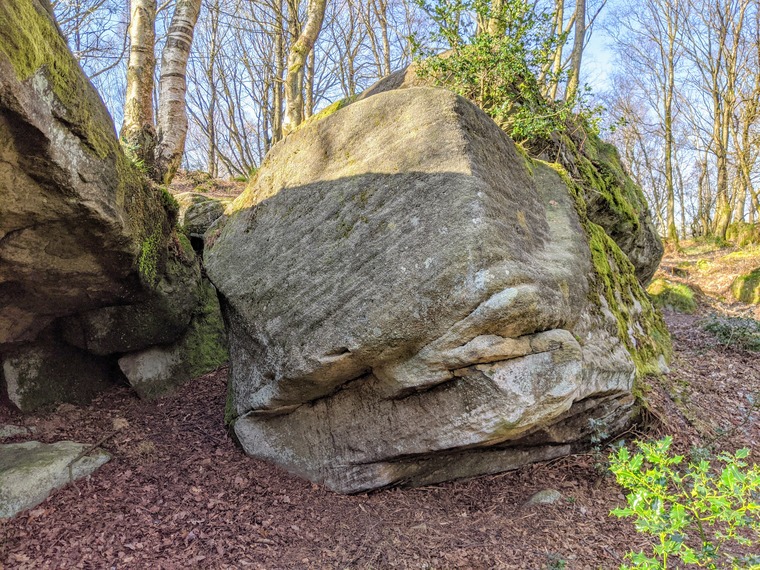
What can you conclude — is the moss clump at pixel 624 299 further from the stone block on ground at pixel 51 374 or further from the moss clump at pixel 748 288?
the moss clump at pixel 748 288

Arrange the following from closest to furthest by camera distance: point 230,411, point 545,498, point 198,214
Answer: point 545,498 → point 230,411 → point 198,214

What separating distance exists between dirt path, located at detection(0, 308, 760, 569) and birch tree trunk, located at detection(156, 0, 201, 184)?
358 cm

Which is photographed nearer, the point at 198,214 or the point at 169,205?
the point at 169,205

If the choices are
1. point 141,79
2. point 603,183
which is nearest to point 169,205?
point 141,79

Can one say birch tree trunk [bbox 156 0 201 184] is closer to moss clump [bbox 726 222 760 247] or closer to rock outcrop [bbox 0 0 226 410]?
rock outcrop [bbox 0 0 226 410]

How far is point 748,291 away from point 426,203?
12.8 meters

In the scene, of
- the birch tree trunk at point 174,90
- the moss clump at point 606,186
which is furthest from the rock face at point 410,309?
the moss clump at point 606,186

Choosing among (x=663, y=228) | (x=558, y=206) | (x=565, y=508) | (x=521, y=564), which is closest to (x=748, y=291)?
(x=558, y=206)

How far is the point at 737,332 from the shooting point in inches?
303

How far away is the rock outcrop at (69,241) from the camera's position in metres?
3.08

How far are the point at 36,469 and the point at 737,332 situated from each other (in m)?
9.44

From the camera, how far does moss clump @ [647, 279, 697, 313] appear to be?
36.4 feet

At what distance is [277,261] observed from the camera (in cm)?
410

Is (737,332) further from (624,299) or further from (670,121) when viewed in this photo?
(670,121)
